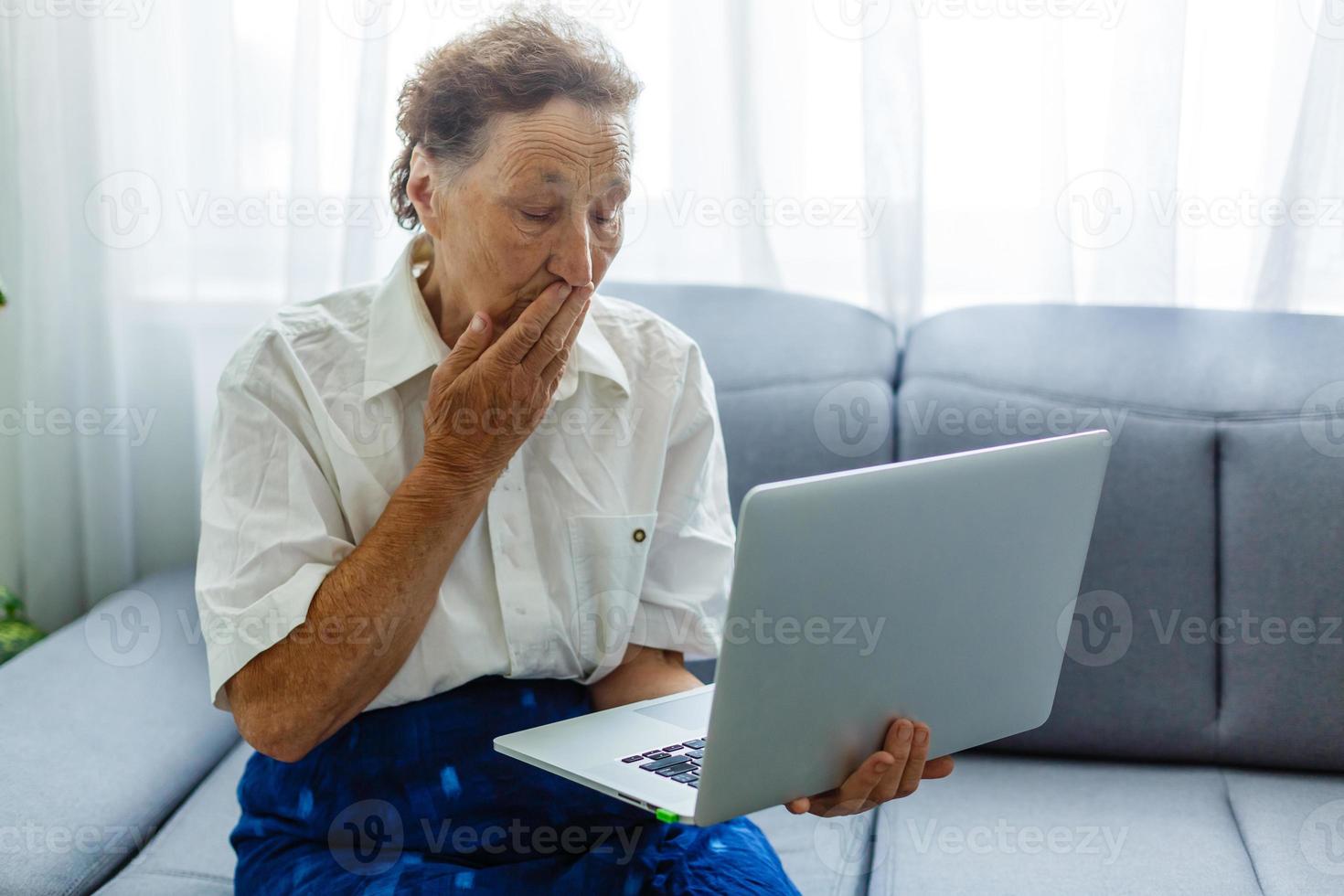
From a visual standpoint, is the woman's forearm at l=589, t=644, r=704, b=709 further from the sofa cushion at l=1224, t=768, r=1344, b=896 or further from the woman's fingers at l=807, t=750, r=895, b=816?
the sofa cushion at l=1224, t=768, r=1344, b=896

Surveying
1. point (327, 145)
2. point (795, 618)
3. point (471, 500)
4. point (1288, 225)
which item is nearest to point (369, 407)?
point (471, 500)

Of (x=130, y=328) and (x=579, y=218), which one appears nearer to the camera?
(x=579, y=218)

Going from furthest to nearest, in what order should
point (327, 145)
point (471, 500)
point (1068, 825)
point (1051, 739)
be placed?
point (327, 145), point (1051, 739), point (1068, 825), point (471, 500)

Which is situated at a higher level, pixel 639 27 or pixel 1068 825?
pixel 639 27

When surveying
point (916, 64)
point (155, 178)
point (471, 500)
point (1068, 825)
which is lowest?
point (1068, 825)

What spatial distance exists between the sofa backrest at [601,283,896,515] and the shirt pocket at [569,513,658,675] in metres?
0.51

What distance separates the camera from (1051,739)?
5.64ft

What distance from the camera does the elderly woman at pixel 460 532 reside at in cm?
114

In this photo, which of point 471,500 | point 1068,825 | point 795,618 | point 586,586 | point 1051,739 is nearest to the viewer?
point 795,618

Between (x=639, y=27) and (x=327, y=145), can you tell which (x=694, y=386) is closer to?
→ (x=639, y=27)

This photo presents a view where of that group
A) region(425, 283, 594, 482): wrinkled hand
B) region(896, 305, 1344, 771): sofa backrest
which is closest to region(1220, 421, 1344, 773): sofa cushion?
region(896, 305, 1344, 771): sofa backrest

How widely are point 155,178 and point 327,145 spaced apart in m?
0.31

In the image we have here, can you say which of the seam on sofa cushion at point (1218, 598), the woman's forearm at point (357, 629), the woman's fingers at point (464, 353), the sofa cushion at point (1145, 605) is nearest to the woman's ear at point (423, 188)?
the woman's fingers at point (464, 353)

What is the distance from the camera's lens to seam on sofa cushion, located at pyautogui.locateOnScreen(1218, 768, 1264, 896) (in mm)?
1410
